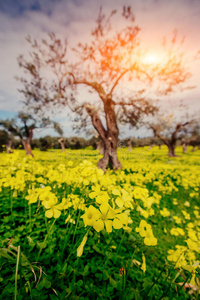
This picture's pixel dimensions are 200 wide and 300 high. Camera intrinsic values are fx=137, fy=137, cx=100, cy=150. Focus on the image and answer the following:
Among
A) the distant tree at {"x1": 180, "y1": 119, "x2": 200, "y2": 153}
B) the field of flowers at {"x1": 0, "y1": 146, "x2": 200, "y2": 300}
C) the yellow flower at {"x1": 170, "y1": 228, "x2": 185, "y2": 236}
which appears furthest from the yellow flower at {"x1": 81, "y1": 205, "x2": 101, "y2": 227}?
the distant tree at {"x1": 180, "y1": 119, "x2": 200, "y2": 153}

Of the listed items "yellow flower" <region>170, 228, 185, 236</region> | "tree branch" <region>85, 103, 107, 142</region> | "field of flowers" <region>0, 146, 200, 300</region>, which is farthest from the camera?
"tree branch" <region>85, 103, 107, 142</region>

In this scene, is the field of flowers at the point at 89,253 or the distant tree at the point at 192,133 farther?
the distant tree at the point at 192,133

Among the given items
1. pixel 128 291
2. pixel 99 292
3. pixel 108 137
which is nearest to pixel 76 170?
pixel 99 292

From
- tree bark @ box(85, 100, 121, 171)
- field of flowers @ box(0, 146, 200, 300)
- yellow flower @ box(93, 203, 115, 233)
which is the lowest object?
field of flowers @ box(0, 146, 200, 300)

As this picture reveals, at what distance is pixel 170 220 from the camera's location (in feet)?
13.0

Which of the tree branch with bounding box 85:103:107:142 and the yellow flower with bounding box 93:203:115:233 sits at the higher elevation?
the tree branch with bounding box 85:103:107:142

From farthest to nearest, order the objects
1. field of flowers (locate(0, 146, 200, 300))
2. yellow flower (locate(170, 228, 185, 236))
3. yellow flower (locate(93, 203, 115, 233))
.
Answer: yellow flower (locate(170, 228, 185, 236))
field of flowers (locate(0, 146, 200, 300))
yellow flower (locate(93, 203, 115, 233))

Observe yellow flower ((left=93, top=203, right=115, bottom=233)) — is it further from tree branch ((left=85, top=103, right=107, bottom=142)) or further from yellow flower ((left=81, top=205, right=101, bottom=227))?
tree branch ((left=85, top=103, right=107, bottom=142))

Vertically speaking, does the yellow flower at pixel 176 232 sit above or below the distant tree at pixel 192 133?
below

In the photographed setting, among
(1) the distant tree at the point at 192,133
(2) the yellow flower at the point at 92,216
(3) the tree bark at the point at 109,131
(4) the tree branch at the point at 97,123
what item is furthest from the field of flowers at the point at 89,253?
(1) the distant tree at the point at 192,133

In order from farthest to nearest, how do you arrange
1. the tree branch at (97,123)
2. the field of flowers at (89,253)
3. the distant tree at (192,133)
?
1. the distant tree at (192,133)
2. the tree branch at (97,123)
3. the field of flowers at (89,253)

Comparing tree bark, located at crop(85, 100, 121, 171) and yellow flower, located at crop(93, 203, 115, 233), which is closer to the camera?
yellow flower, located at crop(93, 203, 115, 233)

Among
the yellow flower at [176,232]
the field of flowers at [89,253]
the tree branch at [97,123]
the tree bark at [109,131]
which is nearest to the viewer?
the field of flowers at [89,253]

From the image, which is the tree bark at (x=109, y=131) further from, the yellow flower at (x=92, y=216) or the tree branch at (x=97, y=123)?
the yellow flower at (x=92, y=216)
